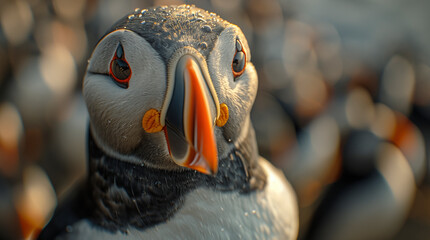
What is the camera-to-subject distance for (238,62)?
0.46 m

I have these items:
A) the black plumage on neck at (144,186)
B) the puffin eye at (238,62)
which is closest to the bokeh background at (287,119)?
the black plumage on neck at (144,186)

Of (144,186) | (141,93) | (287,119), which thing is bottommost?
(287,119)

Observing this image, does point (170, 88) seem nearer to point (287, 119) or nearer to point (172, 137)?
point (172, 137)

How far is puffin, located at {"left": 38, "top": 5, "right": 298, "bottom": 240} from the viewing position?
15.8 inches

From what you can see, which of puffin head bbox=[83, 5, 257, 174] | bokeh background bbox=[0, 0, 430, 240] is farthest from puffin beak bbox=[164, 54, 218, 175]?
bokeh background bbox=[0, 0, 430, 240]

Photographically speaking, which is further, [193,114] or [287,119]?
[287,119]

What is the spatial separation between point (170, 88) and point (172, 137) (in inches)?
2.1

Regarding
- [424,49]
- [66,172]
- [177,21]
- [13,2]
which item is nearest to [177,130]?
[177,21]

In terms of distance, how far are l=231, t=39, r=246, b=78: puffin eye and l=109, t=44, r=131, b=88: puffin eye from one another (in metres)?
0.12

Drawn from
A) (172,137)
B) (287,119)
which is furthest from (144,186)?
(287,119)

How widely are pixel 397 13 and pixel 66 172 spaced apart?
5.47 feet

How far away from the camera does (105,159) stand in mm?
500

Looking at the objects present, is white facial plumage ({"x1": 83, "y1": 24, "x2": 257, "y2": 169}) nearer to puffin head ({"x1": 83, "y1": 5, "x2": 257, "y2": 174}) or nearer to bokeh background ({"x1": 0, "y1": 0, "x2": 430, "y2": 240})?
puffin head ({"x1": 83, "y1": 5, "x2": 257, "y2": 174})

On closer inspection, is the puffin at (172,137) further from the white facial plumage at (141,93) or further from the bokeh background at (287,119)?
the bokeh background at (287,119)
